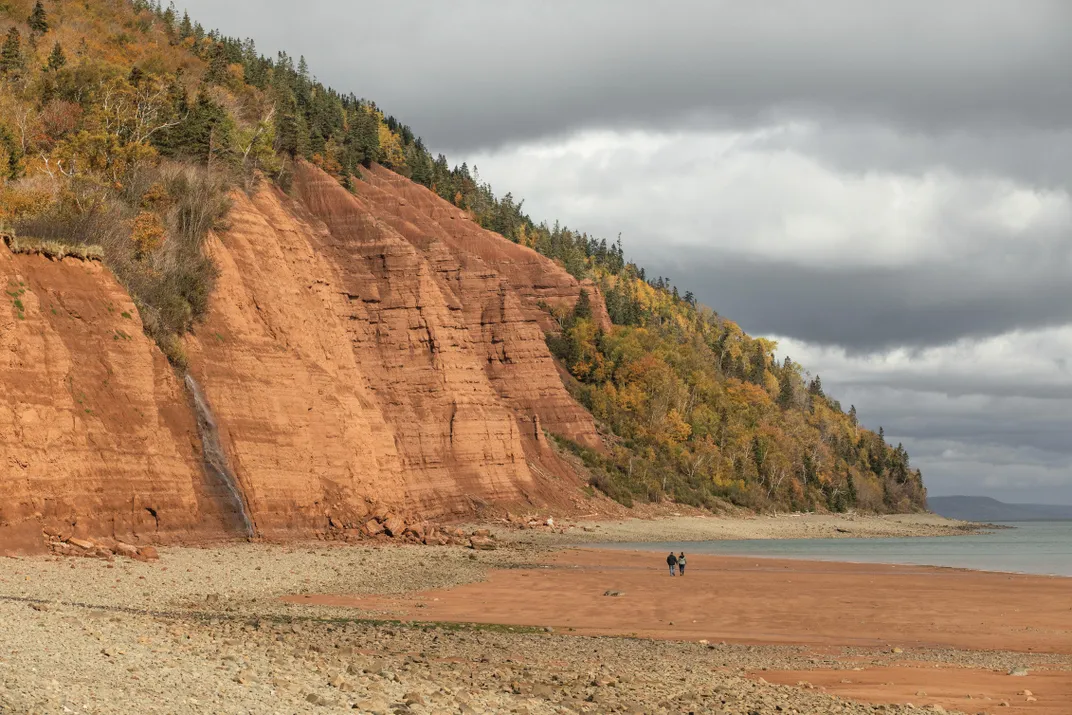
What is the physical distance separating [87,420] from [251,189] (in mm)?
24880

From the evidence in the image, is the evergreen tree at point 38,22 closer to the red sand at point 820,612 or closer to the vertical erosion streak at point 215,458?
the vertical erosion streak at point 215,458

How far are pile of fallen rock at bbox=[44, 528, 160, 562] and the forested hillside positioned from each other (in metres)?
10.1

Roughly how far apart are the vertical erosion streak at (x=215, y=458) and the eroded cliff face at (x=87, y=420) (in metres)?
0.54

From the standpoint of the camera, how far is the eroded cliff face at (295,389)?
1261 inches

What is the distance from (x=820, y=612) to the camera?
97.1ft

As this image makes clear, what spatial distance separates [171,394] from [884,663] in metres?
26.8

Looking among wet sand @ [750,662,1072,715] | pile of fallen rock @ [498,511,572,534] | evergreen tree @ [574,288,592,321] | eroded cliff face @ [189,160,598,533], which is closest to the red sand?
wet sand @ [750,662,1072,715]

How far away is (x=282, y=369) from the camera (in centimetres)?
4522

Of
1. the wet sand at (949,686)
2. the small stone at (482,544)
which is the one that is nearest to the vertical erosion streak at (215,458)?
the small stone at (482,544)

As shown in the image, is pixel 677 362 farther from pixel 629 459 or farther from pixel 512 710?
pixel 512 710

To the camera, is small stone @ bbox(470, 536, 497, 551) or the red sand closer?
the red sand

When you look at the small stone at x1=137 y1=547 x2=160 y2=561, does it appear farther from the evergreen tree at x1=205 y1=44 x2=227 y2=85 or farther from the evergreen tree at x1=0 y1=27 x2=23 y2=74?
the evergreen tree at x1=205 y1=44 x2=227 y2=85

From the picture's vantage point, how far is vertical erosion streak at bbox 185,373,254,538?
1515 inches

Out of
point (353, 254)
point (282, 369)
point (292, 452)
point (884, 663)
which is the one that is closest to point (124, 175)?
point (282, 369)
